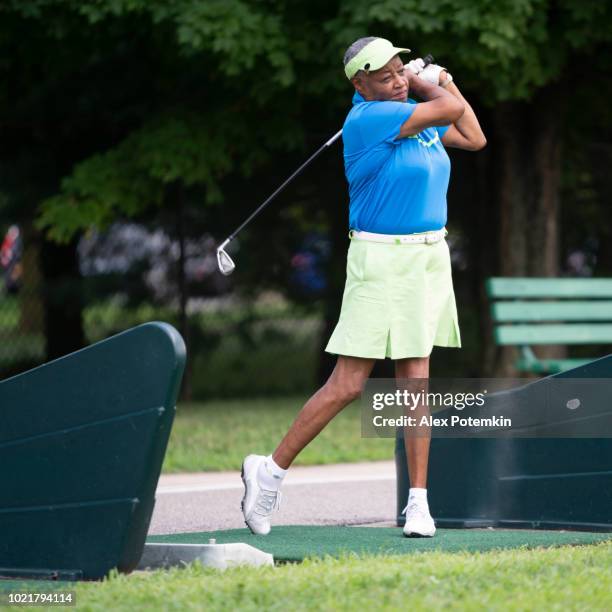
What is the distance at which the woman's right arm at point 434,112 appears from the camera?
5160mm

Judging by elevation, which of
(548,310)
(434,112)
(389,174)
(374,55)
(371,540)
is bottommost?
(548,310)

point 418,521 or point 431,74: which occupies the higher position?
point 431,74

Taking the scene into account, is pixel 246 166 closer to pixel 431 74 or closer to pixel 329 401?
pixel 431 74

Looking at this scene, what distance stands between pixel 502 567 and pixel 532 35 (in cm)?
724

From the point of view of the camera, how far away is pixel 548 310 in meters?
10.2

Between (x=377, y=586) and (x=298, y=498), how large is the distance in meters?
3.07

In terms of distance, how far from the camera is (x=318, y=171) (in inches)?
554

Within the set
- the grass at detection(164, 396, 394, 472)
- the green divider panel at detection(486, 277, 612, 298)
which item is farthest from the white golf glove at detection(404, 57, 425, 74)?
the green divider panel at detection(486, 277, 612, 298)

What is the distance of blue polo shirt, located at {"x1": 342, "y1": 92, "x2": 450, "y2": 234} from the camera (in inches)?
206

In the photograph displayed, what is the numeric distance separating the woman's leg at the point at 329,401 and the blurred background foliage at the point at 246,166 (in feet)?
16.9

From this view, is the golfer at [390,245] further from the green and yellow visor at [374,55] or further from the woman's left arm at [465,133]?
the woman's left arm at [465,133]

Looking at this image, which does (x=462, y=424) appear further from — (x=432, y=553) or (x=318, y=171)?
(x=318, y=171)

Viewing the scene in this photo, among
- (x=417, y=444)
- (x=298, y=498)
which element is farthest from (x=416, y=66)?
(x=298, y=498)

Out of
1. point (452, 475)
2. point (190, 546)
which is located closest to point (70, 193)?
point (452, 475)
